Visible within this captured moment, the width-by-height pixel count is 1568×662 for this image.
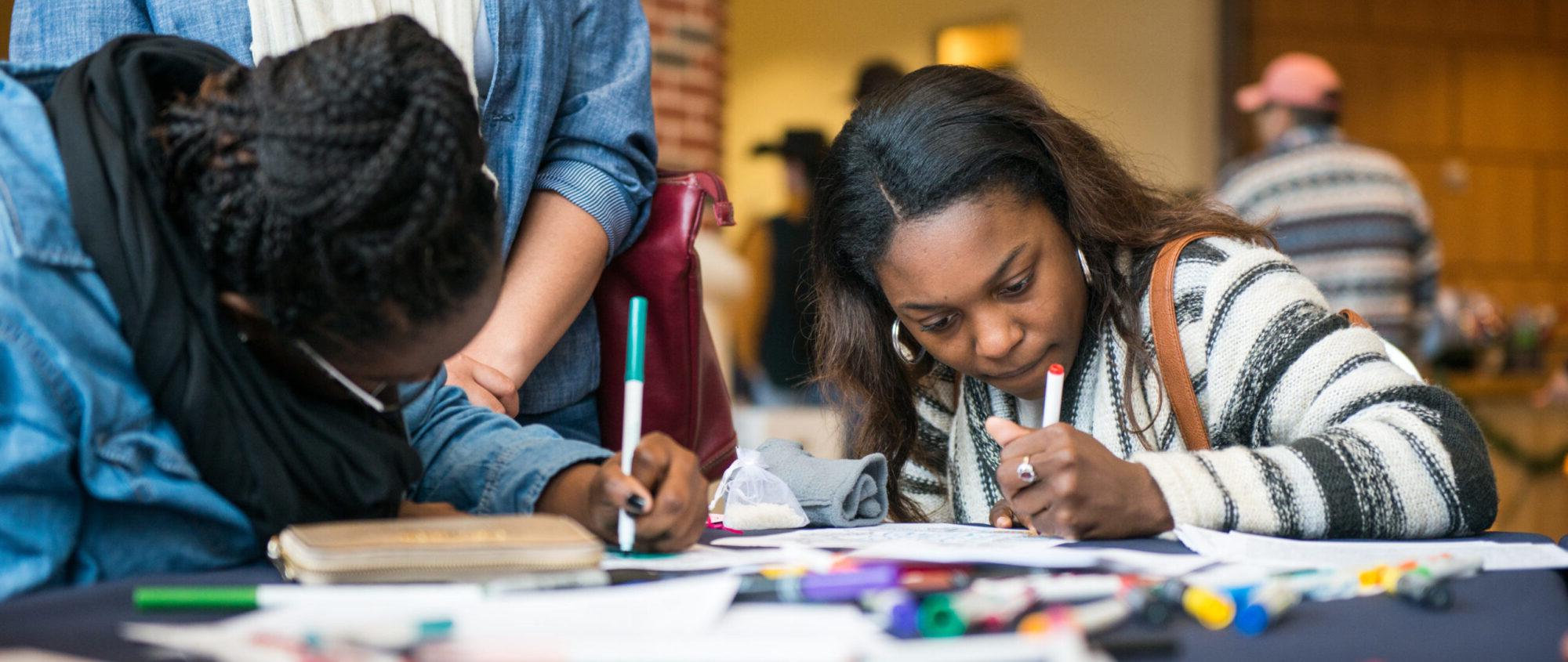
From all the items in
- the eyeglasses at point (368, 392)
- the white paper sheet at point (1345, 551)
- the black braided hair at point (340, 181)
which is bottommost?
the white paper sheet at point (1345, 551)

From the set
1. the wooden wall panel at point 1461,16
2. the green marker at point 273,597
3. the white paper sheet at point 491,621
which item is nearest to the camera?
the white paper sheet at point 491,621

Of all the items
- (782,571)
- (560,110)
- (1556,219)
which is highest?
(560,110)

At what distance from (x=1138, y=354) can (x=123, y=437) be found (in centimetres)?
118

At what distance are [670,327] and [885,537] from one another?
62 centimetres

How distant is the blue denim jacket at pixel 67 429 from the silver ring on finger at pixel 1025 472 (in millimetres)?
699

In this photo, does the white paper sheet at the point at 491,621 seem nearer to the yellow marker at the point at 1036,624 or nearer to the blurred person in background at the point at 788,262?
the yellow marker at the point at 1036,624

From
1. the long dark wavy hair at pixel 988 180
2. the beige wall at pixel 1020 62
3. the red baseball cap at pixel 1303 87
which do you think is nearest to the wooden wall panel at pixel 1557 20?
the beige wall at pixel 1020 62

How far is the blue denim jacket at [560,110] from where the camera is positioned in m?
1.74

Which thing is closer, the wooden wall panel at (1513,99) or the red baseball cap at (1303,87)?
the red baseball cap at (1303,87)

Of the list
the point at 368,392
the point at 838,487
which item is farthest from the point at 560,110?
the point at 368,392

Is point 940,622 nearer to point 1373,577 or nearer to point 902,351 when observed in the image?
point 1373,577

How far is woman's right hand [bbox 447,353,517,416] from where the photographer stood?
163 centimetres

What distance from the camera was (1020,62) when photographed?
Answer: 26.5ft

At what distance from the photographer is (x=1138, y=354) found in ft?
5.67
